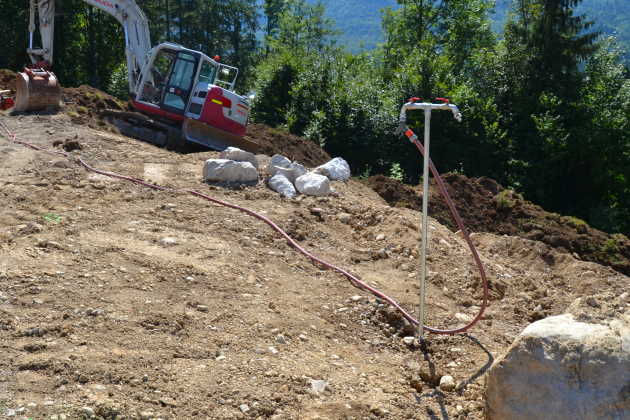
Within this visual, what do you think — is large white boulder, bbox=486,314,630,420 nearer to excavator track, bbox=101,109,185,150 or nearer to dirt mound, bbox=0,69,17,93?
excavator track, bbox=101,109,185,150

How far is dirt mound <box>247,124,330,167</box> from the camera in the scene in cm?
1390

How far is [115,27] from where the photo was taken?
3097cm

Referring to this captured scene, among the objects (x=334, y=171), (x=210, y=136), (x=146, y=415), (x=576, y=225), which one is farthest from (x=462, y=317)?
(x=210, y=136)

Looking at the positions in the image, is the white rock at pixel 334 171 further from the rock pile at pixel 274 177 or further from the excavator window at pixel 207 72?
the excavator window at pixel 207 72

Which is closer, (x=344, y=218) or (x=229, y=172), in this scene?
(x=344, y=218)

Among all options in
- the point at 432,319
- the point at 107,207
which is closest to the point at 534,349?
the point at 432,319

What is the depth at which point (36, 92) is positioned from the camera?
488 inches

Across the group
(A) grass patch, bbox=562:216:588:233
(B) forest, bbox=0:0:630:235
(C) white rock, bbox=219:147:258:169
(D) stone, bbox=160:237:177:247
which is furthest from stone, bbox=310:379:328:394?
(B) forest, bbox=0:0:630:235

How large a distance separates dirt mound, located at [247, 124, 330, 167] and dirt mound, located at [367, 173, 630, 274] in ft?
9.87

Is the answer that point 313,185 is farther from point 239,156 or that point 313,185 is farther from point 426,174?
point 426,174

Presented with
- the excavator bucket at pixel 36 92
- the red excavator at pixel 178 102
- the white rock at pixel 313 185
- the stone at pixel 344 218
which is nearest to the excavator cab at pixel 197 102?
the red excavator at pixel 178 102

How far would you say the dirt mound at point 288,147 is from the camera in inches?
547

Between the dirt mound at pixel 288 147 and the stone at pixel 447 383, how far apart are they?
948 centimetres

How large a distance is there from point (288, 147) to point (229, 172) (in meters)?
6.33
